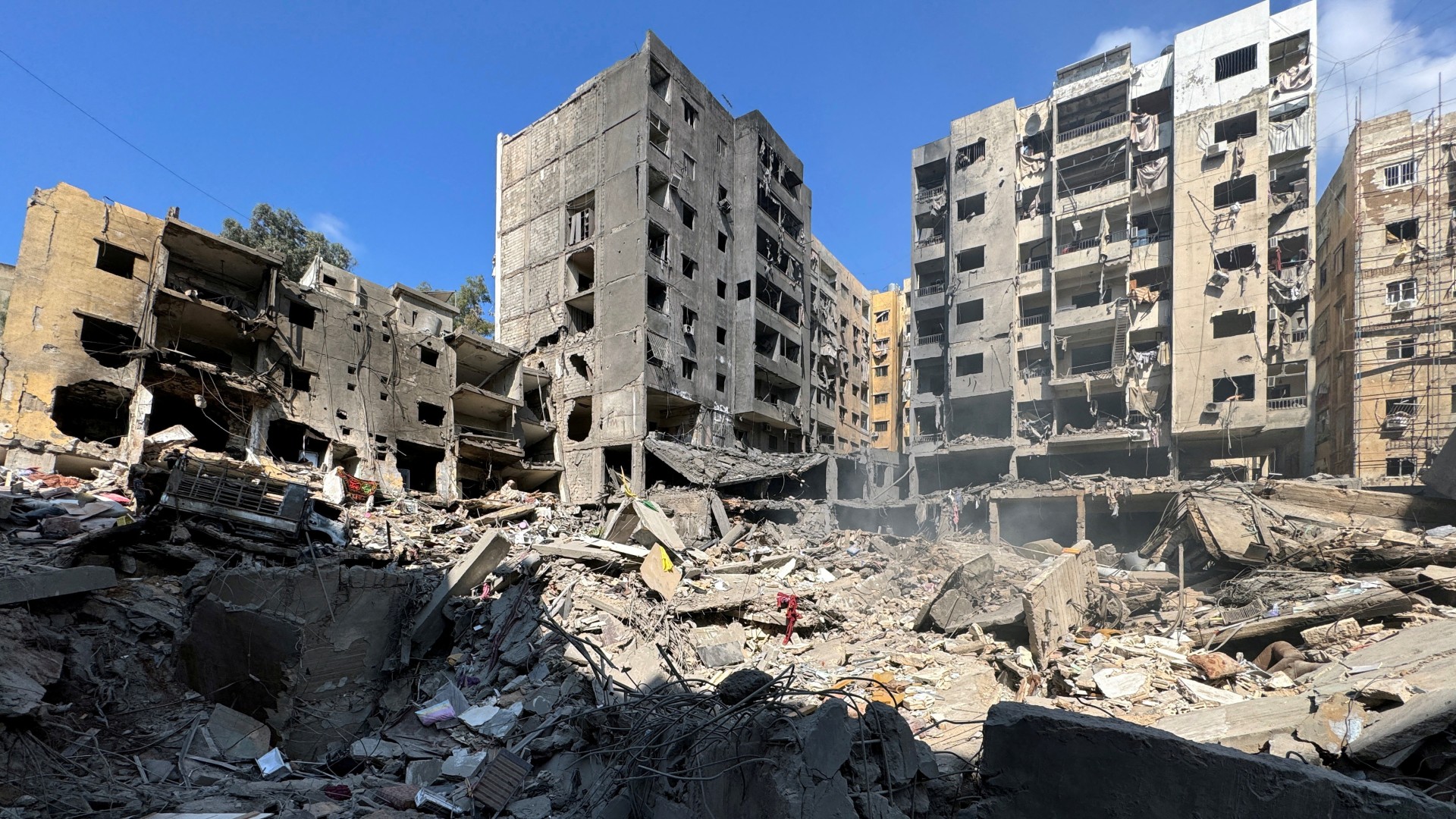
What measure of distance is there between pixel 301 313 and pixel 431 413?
6.03 meters

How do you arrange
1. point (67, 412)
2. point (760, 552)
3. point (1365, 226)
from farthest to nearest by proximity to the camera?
point (1365, 226) → point (67, 412) → point (760, 552)

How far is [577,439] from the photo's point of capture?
3077 cm

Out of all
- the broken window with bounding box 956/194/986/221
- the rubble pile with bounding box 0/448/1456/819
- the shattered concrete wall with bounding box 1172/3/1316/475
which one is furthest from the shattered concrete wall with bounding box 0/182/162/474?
the shattered concrete wall with bounding box 1172/3/1316/475

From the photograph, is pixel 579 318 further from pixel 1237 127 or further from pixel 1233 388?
pixel 1237 127

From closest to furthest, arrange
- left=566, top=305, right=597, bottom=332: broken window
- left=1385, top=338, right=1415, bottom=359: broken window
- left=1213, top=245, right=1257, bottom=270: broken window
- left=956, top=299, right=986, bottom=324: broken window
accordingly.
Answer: left=1385, top=338, right=1415, bottom=359: broken window → left=1213, top=245, right=1257, bottom=270: broken window → left=566, top=305, right=597, bottom=332: broken window → left=956, top=299, right=986, bottom=324: broken window

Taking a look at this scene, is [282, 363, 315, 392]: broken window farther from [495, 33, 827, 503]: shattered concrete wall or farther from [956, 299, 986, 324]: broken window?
[956, 299, 986, 324]: broken window

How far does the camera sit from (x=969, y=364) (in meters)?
34.0

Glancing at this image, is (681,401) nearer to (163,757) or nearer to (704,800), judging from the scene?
(163,757)

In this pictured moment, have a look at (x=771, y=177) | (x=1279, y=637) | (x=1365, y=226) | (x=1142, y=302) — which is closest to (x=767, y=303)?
(x=771, y=177)

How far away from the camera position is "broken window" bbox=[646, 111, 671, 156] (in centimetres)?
2894

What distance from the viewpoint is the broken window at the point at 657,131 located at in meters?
28.9

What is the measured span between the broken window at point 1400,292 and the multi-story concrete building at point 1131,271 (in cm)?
486

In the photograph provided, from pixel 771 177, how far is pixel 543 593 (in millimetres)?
33515

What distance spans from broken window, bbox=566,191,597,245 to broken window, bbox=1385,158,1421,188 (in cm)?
3624
